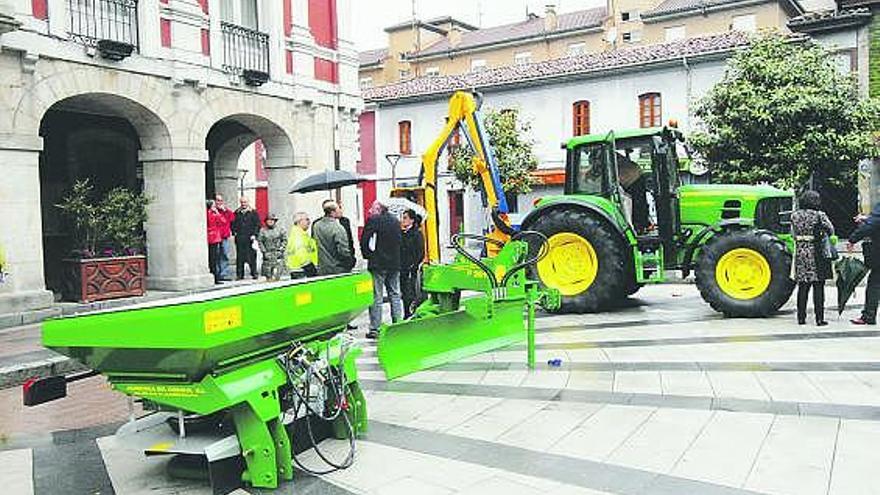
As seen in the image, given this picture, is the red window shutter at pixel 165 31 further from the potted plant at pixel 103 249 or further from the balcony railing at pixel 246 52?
the potted plant at pixel 103 249

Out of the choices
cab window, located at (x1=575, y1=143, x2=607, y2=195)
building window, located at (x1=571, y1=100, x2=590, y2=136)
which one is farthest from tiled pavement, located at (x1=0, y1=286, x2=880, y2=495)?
building window, located at (x1=571, y1=100, x2=590, y2=136)

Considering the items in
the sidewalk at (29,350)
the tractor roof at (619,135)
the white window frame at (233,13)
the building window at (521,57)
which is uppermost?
the building window at (521,57)

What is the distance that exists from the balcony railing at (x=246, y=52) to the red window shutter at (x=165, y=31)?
128 cm

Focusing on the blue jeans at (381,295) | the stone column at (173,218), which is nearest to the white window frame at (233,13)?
the stone column at (173,218)

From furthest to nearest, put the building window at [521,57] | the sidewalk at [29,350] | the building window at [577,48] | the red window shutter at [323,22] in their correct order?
the building window at [521,57]
the building window at [577,48]
the red window shutter at [323,22]
the sidewalk at [29,350]

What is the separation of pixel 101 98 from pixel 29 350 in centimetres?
544

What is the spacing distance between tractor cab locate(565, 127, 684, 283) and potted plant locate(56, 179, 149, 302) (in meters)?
7.08

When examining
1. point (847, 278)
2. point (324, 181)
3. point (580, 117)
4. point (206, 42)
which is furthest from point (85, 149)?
point (580, 117)

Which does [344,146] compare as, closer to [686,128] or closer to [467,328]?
[467,328]

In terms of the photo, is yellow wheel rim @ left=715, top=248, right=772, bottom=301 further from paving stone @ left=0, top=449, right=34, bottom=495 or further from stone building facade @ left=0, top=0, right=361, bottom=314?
stone building facade @ left=0, top=0, right=361, bottom=314

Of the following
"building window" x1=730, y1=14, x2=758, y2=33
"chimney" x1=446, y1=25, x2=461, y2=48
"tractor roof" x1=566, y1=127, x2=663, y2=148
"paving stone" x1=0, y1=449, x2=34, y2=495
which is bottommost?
"paving stone" x1=0, y1=449, x2=34, y2=495

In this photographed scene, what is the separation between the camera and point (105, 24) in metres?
13.0

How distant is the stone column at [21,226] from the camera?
11.4 meters

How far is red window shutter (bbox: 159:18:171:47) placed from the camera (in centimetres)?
1397
